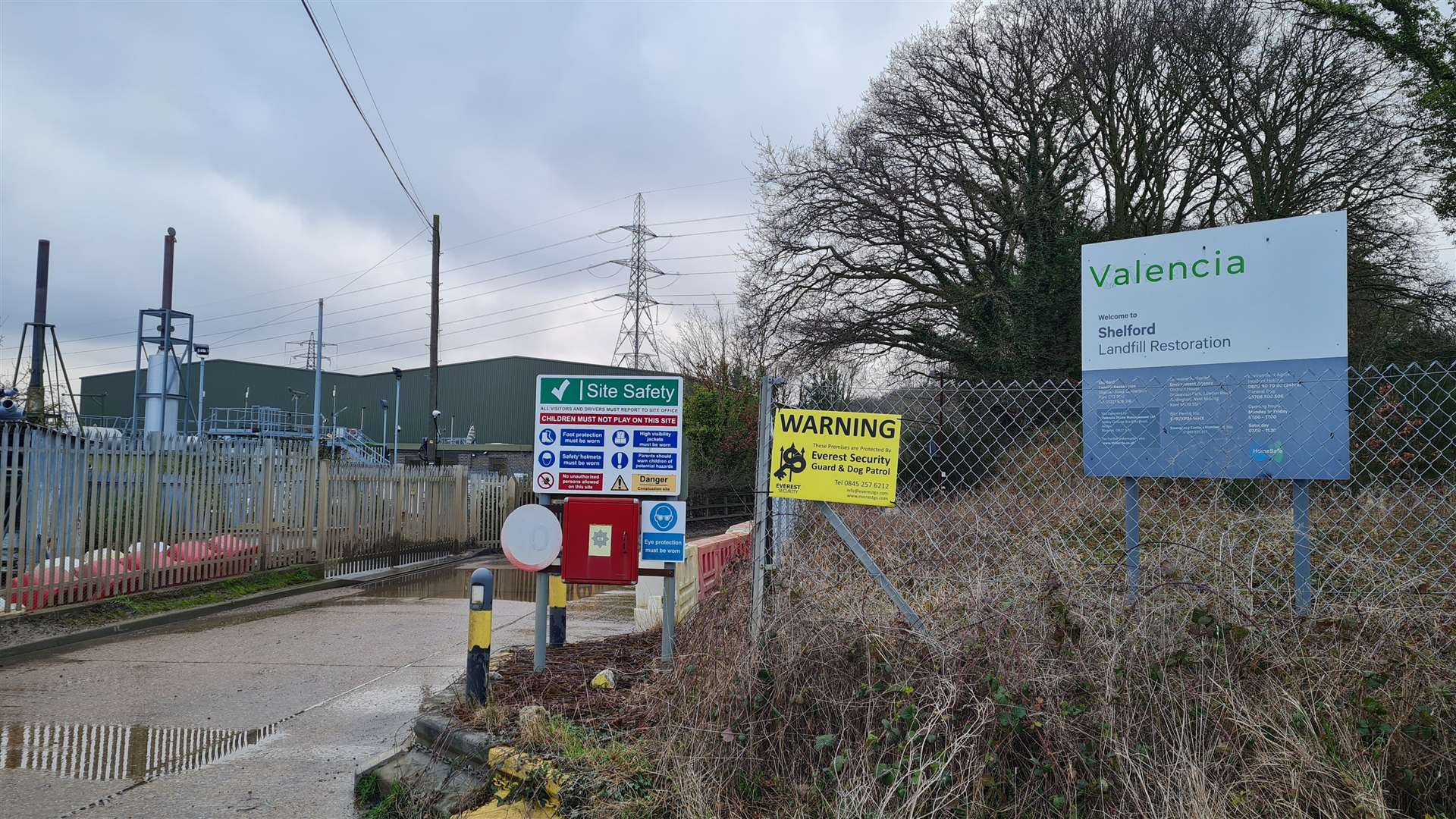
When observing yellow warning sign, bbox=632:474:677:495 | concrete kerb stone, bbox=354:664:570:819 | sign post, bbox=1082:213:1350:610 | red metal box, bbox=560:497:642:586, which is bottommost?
concrete kerb stone, bbox=354:664:570:819

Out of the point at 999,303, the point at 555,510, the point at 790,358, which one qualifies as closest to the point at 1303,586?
the point at 555,510

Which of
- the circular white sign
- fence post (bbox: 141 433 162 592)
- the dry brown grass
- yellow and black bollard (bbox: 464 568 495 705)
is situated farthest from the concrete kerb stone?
fence post (bbox: 141 433 162 592)

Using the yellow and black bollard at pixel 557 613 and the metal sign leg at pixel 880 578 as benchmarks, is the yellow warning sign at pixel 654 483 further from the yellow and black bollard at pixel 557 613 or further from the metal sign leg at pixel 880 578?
the metal sign leg at pixel 880 578

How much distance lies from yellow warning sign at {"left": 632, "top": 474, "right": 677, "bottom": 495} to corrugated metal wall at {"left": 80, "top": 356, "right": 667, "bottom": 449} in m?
38.0

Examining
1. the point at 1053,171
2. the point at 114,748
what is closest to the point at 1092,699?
the point at 114,748

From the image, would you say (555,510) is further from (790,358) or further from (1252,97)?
(1252,97)

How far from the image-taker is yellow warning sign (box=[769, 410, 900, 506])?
15.0 ft

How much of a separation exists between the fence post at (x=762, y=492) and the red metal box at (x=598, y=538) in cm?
147

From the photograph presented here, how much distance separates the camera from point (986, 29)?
79.7ft

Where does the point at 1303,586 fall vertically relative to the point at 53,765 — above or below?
above

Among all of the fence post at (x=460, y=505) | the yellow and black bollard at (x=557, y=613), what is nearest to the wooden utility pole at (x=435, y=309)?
the fence post at (x=460, y=505)

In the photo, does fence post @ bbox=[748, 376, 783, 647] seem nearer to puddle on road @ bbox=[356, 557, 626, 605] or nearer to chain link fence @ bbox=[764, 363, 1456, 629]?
chain link fence @ bbox=[764, 363, 1456, 629]

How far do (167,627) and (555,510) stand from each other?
7077 millimetres

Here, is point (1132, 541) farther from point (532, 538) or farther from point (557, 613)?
point (557, 613)
